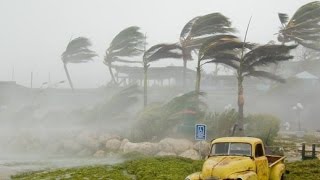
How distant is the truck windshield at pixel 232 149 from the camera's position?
1259 centimetres

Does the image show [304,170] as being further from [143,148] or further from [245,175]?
[143,148]

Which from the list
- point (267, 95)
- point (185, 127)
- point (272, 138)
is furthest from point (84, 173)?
point (267, 95)

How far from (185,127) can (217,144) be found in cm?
2006

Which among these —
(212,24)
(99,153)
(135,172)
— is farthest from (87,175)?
(212,24)

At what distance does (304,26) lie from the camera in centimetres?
4094

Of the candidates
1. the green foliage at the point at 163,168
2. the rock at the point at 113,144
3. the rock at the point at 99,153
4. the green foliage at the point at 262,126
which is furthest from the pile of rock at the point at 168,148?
the green foliage at the point at 163,168

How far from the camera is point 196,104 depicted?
35.2 meters

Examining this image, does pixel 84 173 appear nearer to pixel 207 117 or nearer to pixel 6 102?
pixel 207 117

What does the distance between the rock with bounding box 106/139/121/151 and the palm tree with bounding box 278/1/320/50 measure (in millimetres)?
22266

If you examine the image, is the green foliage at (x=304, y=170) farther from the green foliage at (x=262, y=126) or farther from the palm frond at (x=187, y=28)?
the palm frond at (x=187, y=28)

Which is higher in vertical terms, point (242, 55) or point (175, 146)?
point (242, 55)

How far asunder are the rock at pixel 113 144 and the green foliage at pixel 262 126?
1064cm

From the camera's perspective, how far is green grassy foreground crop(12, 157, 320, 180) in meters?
16.8

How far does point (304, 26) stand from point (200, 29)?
1151 cm
